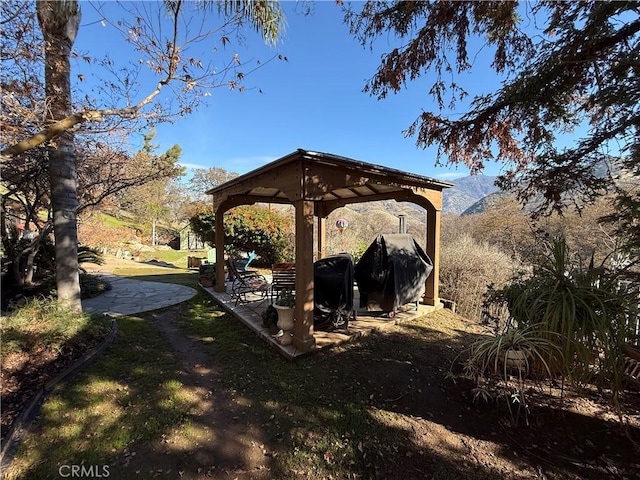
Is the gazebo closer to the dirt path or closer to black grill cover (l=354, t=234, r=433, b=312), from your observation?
black grill cover (l=354, t=234, r=433, b=312)

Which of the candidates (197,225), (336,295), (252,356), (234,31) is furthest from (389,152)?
(197,225)

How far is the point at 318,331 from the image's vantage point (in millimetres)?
4926

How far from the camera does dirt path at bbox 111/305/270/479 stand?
2.23 meters

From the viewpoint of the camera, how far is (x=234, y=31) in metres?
3.36

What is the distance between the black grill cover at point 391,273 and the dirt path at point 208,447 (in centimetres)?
311

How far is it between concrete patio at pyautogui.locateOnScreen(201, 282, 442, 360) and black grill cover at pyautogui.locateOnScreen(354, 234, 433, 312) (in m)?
0.32

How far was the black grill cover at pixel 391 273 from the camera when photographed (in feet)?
17.2

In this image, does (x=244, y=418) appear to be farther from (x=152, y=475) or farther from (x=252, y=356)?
(x=252, y=356)

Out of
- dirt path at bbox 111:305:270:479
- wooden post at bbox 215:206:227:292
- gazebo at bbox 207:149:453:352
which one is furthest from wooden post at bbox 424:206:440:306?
wooden post at bbox 215:206:227:292

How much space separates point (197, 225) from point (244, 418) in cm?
1232

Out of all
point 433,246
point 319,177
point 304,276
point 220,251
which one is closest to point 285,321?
point 304,276

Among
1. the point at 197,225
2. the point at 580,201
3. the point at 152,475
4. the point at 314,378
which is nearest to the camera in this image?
the point at 152,475

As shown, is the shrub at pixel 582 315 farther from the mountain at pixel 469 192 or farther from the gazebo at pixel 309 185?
the mountain at pixel 469 192

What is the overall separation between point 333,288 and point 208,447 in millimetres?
2745
